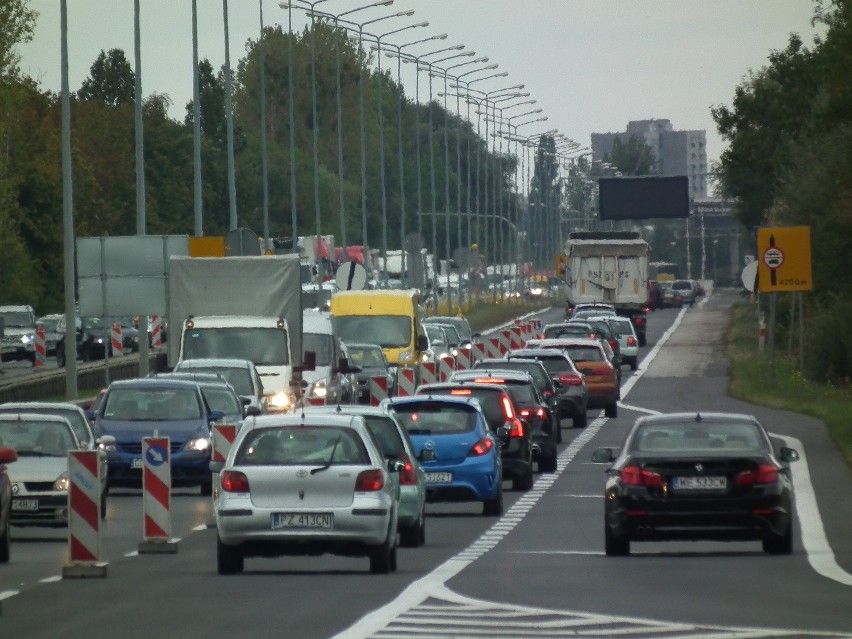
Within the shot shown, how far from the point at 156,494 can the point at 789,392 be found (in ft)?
114

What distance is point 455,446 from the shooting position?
26688 millimetres

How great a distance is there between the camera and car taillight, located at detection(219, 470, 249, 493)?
18.6m

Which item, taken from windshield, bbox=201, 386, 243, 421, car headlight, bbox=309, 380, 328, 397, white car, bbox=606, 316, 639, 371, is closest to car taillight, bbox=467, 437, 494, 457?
windshield, bbox=201, 386, 243, 421

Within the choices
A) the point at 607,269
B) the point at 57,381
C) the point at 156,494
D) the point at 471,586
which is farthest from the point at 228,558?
the point at 607,269

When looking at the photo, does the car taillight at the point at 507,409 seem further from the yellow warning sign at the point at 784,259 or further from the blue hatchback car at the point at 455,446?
the yellow warning sign at the point at 784,259

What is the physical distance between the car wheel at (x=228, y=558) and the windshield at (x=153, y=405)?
12.6 metres

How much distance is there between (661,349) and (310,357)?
157ft

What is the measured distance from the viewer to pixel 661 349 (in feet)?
281

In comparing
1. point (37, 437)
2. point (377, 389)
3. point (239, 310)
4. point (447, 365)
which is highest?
point (239, 310)

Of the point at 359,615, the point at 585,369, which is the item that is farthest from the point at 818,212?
the point at 359,615

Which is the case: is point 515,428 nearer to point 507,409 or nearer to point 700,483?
point 507,409

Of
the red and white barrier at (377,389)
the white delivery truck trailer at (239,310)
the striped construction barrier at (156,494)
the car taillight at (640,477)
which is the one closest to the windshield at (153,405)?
the white delivery truck trailer at (239,310)

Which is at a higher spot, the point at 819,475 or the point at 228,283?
the point at 228,283

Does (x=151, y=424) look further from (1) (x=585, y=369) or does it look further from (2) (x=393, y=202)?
(2) (x=393, y=202)
